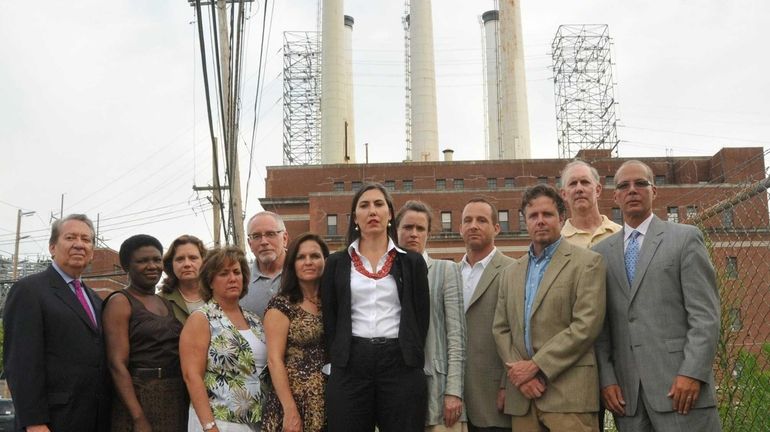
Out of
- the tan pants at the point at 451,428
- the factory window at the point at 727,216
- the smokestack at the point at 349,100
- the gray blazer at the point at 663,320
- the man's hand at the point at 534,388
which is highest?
the smokestack at the point at 349,100

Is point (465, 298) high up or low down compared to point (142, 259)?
down

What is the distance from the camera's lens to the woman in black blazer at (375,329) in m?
4.45

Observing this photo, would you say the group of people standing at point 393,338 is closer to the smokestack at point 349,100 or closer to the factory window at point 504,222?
the factory window at point 504,222

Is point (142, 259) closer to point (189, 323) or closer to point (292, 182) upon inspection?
point (189, 323)

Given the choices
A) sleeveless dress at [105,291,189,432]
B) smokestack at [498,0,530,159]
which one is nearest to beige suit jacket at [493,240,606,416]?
sleeveless dress at [105,291,189,432]

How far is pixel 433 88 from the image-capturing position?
6631 centimetres

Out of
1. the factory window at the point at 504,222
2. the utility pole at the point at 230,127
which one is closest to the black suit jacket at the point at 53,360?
the utility pole at the point at 230,127

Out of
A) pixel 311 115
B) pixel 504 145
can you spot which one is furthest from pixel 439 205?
pixel 311 115

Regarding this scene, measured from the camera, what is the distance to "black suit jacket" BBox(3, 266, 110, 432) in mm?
4688

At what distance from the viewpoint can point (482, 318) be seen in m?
5.09

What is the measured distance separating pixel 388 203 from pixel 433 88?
206ft

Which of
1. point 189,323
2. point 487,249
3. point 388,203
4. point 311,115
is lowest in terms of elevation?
point 189,323

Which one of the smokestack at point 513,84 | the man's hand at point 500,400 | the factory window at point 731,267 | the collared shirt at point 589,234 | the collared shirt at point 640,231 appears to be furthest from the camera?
the smokestack at point 513,84

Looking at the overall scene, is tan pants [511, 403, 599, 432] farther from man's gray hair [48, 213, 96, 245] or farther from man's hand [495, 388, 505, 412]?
man's gray hair [48, 213, 96, 245]
